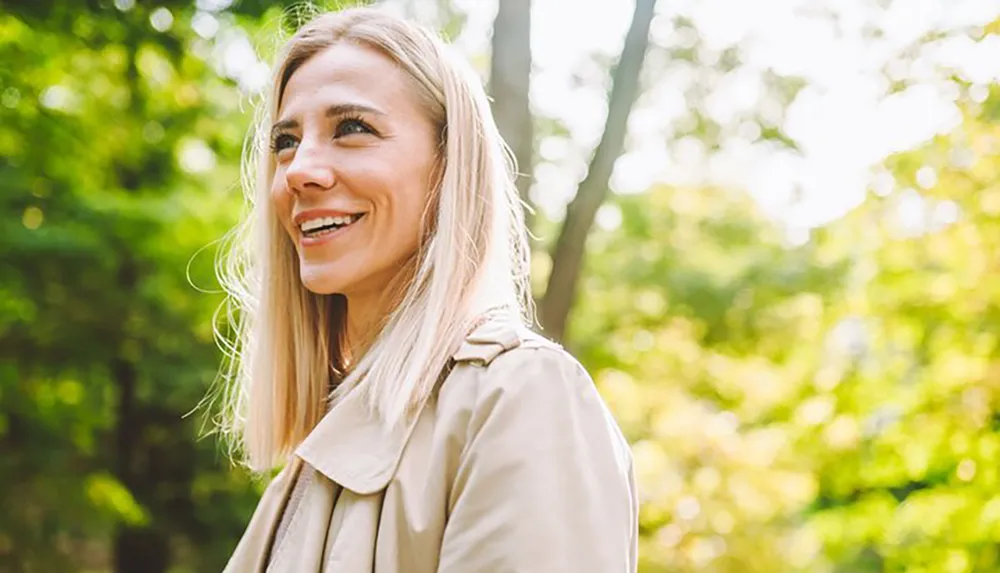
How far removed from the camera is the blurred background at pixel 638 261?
21.6ft

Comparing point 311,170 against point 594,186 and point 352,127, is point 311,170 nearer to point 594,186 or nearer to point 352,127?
point 352,127

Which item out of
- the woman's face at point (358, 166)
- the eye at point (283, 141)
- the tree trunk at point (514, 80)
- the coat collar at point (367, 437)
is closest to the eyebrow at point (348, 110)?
the woman's face at point (358, 166)

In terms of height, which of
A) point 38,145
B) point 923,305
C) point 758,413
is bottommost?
point 758,413

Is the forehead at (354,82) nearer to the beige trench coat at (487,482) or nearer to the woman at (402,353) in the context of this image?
the woman at (402,353)

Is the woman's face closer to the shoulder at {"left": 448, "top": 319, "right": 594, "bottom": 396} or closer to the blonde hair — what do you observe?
the blonde hair

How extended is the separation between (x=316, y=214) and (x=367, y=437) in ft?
1.28

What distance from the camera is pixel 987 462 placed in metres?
8.32

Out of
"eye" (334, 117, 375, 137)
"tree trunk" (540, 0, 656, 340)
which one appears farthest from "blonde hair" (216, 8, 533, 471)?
"tree trunk" (540, 0, 656, 340)

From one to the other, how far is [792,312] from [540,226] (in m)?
3.39

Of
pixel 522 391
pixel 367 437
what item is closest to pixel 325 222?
pixel 367 437

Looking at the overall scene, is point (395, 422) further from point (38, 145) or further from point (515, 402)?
point (38, 145)

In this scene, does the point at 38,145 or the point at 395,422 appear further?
the point at 38,145

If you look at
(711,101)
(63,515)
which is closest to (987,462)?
(711,101)

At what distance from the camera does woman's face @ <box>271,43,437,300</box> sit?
1.74 m
